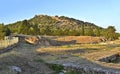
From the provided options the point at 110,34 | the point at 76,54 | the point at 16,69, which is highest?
the point at 110,34

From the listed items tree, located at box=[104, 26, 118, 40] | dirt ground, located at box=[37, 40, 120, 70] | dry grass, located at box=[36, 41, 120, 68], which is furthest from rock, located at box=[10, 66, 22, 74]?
tree, located at box=[104, 26, 118, 40]

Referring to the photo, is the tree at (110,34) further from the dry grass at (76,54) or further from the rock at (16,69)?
the rock at (16,69)

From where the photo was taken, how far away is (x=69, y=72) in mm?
22891

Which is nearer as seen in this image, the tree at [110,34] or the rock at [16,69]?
the rock at [16,69]

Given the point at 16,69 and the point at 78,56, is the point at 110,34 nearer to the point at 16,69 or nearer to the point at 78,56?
the point at 78,56

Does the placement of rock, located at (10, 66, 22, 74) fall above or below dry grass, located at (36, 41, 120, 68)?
above

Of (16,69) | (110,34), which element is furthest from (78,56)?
(110,34)

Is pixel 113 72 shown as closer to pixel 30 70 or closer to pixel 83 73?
pixel 83 73

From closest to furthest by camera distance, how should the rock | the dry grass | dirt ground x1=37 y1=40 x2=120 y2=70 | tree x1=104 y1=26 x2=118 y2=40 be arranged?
the rock, dirt ground x1=37 y1=40 x2=120 y2=70, the dry grass, tree x1=104 y1=26 x2=118 y2=40

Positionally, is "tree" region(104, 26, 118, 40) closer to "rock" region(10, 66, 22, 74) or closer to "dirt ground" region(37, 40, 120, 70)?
"dirt ground" region(37, 40, 120, 70)

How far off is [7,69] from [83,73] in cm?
615

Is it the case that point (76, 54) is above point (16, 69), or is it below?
below

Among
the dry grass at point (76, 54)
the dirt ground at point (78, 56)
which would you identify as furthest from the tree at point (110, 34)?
the dirt ground at point (78, 56)

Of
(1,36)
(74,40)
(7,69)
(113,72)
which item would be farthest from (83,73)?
→ (74,40)
